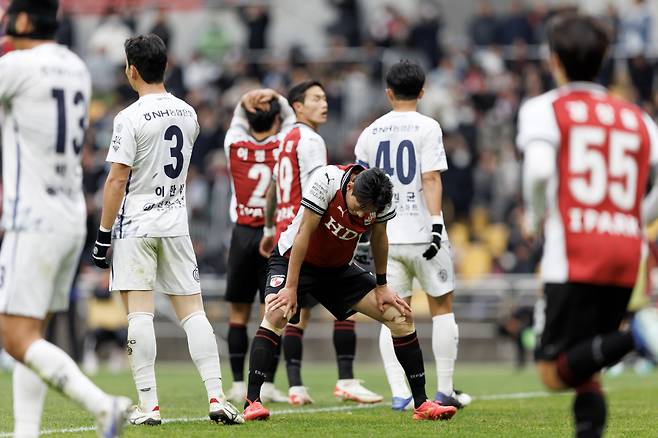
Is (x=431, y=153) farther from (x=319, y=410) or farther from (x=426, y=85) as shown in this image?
(x=426, y=85)

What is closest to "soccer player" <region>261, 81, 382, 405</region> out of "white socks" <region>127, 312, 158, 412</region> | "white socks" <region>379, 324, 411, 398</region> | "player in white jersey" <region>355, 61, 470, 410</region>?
"player in white jersey" <region>355, 61, 470, 410</region>

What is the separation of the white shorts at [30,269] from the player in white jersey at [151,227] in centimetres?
217

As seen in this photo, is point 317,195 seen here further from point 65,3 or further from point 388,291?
point 65,3

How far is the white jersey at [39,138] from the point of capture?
257 inches

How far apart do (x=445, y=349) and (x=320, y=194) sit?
88.6 inches

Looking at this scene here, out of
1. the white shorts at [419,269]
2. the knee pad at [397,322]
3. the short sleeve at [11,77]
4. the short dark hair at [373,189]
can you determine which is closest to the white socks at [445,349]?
the white shorts at [419,269]

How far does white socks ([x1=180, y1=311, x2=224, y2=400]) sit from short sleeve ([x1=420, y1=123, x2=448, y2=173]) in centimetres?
238

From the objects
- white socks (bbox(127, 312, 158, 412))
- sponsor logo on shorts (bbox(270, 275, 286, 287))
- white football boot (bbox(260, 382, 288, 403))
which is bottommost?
white football boot (bbox(260, 382, 288, 403))

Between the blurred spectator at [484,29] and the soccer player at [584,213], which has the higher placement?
the blurred spectator at [484,29]

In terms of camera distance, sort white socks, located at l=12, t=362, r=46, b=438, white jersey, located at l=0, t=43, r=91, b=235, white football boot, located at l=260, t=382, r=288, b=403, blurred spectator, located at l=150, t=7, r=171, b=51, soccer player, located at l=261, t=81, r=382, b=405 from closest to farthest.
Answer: white jersey, located at l=0, t=43, r=91, b=235, white socks, located at l=12, t=362, r=46, b=438, soccer player, located at l=261, t=81, r=382, b=405, white football boot, located at l=260, t=382, r=288, b=403, blurred spectator, located at l=150, t=7, r=171, b=51

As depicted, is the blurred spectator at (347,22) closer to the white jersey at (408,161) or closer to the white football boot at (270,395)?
the white football boot at (270,395)

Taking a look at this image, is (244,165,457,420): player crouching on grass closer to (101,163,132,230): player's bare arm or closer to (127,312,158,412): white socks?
(127,312,158,412): white socks

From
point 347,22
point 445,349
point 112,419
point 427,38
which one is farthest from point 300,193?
point 347,22

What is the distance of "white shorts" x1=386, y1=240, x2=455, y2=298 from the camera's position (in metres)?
10.4
